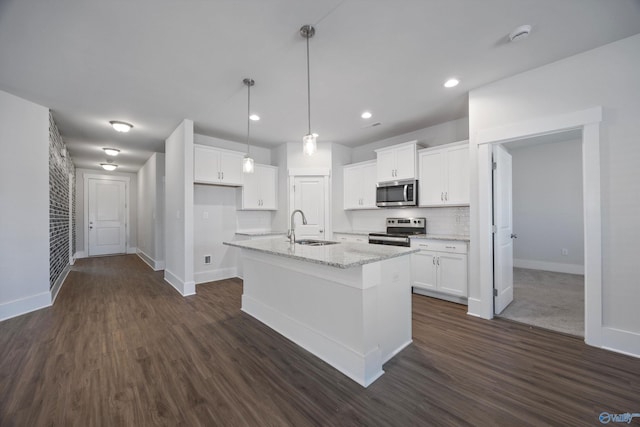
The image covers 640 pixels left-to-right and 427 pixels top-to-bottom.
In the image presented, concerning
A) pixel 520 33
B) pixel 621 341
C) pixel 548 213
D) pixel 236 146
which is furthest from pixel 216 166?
pixel 548 213

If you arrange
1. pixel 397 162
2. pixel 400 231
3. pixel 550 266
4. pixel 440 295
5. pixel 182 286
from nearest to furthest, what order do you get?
pixel 440 295 → pixel 182 286 → pixel 397 162 → pixel 400 231 → pixel 550 266

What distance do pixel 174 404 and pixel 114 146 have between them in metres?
5.76

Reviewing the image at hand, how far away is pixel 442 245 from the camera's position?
11.8ft

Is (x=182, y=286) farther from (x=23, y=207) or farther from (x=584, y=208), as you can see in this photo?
(x=584, y=208)

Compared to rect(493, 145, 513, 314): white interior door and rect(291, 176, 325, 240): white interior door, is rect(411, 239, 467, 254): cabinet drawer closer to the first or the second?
rect(493, 145, 513, 314): white interior door

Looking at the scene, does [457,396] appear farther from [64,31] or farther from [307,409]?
[64,31]

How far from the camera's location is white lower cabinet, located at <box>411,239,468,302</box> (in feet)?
11.2

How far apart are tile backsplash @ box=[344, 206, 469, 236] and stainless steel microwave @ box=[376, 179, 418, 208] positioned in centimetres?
37

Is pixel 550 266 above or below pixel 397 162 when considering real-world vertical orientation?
below

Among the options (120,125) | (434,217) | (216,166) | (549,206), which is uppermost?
(120,125)

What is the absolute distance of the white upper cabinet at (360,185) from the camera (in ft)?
16.1

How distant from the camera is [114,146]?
17.9 feet

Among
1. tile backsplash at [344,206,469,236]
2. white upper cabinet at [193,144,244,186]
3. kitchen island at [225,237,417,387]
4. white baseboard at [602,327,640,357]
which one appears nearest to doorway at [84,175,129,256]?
white upper cabinet at [193,144,244,186]

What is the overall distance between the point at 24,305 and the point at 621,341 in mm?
6486
